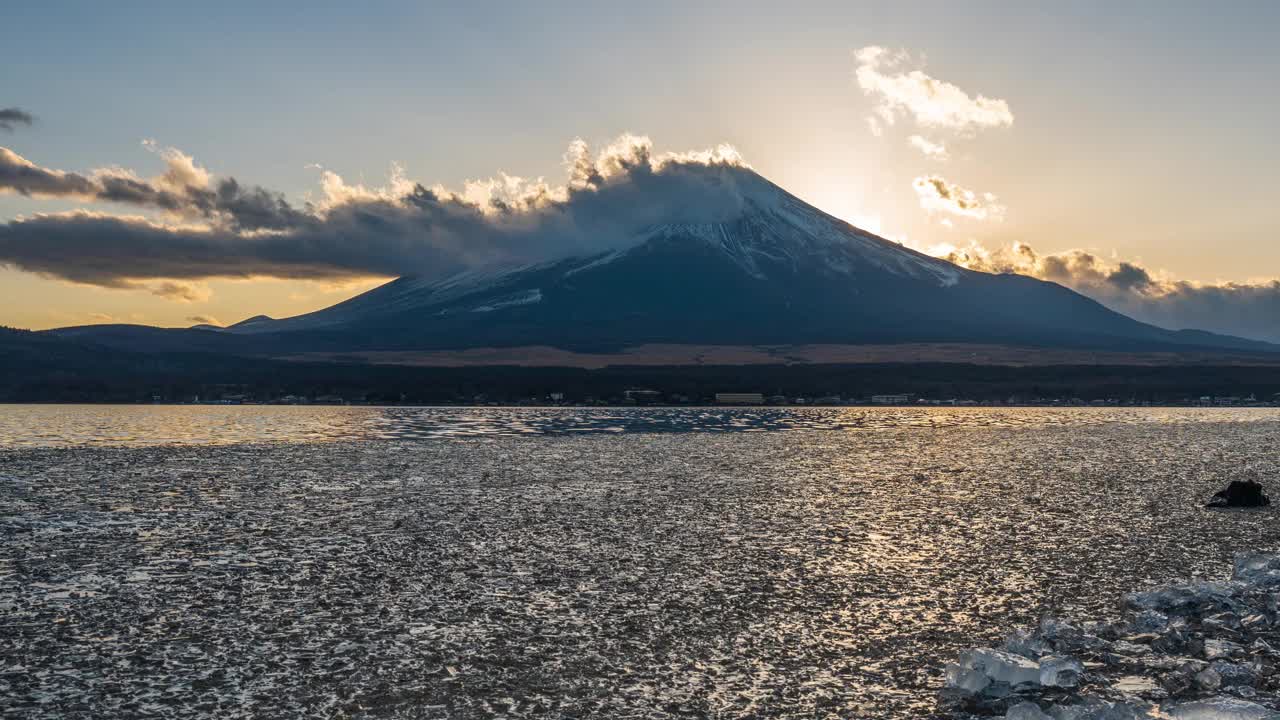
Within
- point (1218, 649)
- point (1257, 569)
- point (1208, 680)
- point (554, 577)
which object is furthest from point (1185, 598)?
point (554, 577)

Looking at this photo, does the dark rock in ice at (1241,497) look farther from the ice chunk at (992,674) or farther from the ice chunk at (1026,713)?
the ice chunk at (1026,713)

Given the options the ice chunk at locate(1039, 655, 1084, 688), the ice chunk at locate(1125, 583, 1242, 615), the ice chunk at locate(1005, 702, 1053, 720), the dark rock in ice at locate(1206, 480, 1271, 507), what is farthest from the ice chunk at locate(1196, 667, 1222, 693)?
the dark rock in ice at locate(1206, 480, 1271, 507)

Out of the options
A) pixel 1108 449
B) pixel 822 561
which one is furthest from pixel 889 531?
pixel 1108 449

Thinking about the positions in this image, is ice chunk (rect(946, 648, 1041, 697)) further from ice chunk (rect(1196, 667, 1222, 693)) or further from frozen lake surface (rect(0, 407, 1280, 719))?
ice chunk (rect(1196, 667, 1222, 693))

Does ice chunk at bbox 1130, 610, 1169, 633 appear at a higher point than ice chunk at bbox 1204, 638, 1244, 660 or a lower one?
higher

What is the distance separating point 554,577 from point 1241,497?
2116cm

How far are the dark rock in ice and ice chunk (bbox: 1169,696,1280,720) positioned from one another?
63.6 ft

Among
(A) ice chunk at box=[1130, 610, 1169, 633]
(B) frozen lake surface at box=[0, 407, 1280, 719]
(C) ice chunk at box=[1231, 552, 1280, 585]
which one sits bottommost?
(B) frozen lake surface at box=[0, 407, 1280, 719]

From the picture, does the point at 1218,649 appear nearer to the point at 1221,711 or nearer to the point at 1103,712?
the point at 1221,711

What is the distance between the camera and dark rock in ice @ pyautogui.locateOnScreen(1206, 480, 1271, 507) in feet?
90.7

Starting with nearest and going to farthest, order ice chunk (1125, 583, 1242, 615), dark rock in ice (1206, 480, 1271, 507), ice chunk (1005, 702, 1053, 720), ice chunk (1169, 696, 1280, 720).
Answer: ice chunk (1169, 696, 1280, 720) < ice chunk (1005, 702, 1053, 720) < ice chunk (1125, 583, 1242, 615) < dark rock in ice (1206, 480, 1271, 507)

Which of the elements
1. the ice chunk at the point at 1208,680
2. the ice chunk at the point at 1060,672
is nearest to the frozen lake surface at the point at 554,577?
the ice chunk at the point at 1060,672

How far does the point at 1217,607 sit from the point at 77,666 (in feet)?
54.4

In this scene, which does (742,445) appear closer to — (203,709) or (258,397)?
(203,709)
